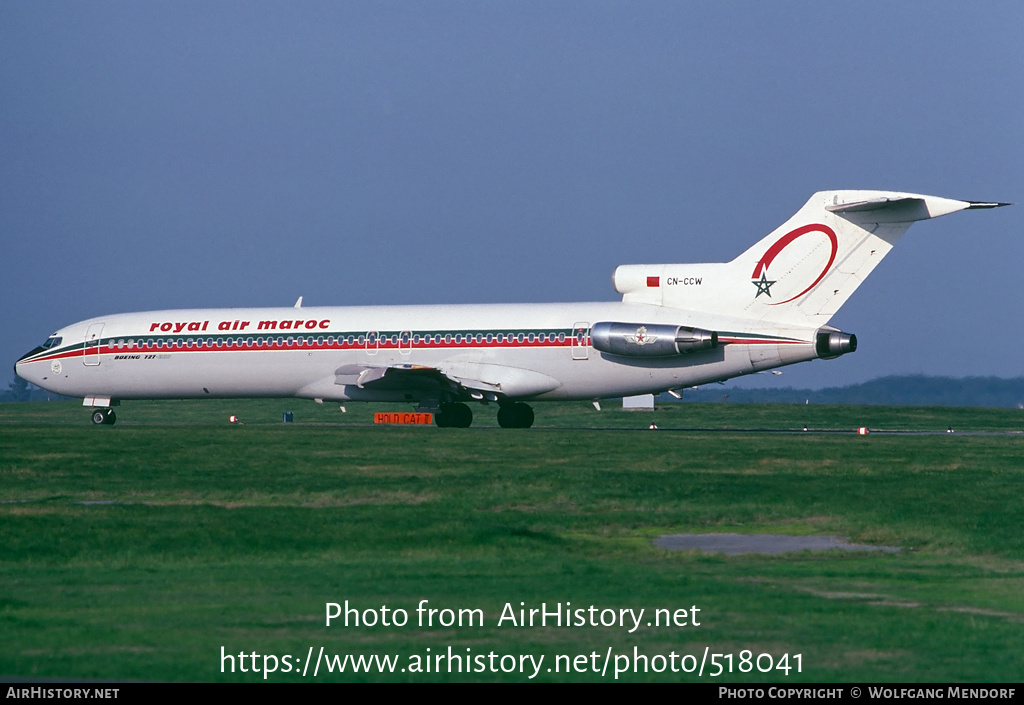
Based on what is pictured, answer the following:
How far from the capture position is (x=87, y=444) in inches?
1246

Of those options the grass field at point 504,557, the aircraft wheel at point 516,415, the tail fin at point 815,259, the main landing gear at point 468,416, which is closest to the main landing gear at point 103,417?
the main landing gear at point 468,416

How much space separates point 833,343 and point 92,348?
25.1m

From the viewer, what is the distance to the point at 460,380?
135ft

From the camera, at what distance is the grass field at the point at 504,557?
1062 centimetres

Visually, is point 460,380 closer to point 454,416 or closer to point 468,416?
point 454,416

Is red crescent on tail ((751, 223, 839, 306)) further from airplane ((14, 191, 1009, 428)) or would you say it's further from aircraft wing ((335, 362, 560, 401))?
aircraft wing ((335, 362, 560, 401))

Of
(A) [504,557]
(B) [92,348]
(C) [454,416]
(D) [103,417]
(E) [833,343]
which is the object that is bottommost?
(A) [504,557]

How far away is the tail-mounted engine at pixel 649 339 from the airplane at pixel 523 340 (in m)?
0.04

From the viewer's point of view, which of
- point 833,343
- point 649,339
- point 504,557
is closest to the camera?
point 504,557

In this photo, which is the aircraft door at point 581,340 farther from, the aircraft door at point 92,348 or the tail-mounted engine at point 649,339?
the aircraft door at point 92,348

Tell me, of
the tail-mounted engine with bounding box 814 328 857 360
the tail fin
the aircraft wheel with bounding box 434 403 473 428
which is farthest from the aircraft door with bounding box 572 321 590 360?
the tail-mounted engine with bounding box 814 328 857 360

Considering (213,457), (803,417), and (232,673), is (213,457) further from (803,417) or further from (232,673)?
(803,417)

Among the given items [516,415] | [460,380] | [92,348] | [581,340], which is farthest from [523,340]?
[92,348]
